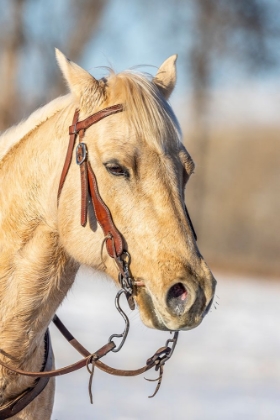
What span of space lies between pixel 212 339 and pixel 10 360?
500 centimetres

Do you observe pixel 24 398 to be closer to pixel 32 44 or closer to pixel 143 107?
pixel 143 107

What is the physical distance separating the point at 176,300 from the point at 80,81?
985mm

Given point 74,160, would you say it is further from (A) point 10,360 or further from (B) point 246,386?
(B) point 246,386

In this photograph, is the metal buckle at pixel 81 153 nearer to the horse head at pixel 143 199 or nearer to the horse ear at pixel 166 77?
the horse head at pixel 143 199

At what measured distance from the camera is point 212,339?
25.4 ft

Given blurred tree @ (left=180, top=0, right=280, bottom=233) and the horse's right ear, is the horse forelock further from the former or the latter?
blurred tree @ (left=180, top=0, right=280, bottom=233)

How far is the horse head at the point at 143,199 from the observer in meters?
2.53

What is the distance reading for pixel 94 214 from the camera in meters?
2.80

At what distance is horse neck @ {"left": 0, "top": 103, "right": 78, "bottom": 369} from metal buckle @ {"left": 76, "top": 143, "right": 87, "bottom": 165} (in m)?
0.13

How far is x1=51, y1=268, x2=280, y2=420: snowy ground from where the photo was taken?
18.0 feet

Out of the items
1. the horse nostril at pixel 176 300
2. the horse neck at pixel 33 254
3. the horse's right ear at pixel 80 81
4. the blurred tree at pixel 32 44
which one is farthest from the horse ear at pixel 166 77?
the blurred tree at pixel 32 44

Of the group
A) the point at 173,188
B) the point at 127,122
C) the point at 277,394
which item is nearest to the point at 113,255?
the point at 173,188

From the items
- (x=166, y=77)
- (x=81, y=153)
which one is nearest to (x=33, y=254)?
(x=81, y=153)

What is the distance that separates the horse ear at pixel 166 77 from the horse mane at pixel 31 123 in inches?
15.3
